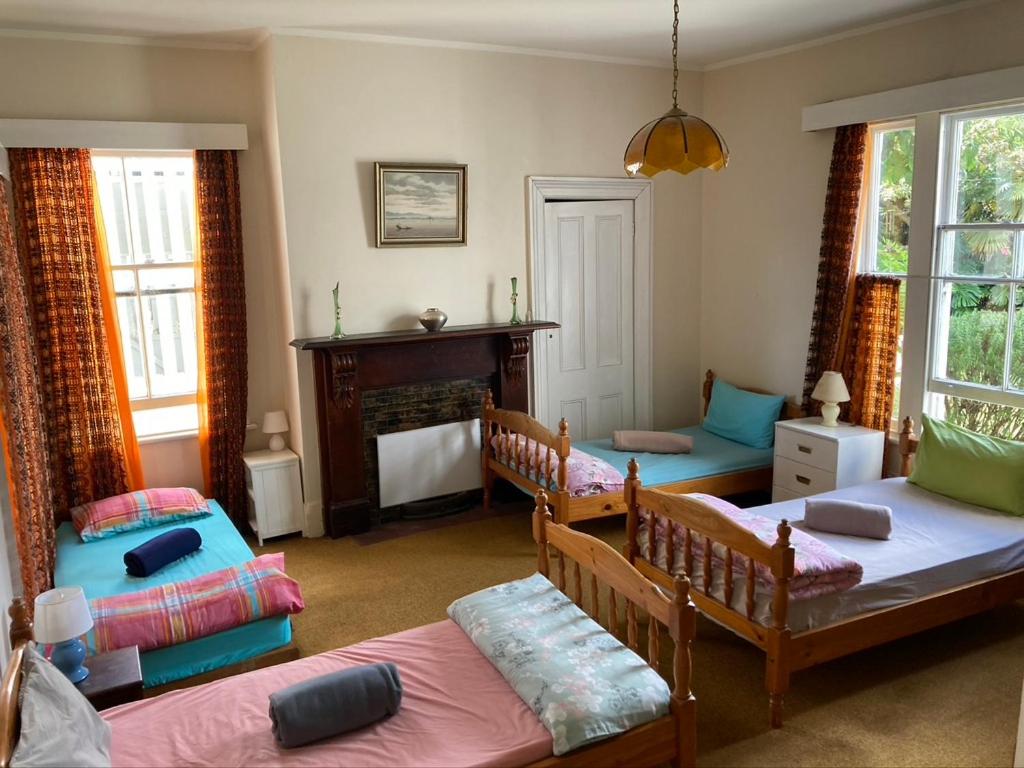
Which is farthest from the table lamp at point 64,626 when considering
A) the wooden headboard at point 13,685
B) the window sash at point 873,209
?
the window sash at point 873,209

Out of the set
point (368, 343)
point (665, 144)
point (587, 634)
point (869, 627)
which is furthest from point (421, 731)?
point (368, 343)

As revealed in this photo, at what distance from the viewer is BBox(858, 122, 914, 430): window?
Answer: 4.84 meters

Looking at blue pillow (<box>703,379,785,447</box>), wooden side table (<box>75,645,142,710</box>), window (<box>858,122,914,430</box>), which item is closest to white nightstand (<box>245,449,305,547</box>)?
wooden side table (<box>75,645,142,710</box>)

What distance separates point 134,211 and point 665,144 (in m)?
3.43

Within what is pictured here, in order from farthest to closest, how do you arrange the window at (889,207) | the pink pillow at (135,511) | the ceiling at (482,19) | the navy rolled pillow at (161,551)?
the window at (889,207) → the pink pillow at (135,511) → the ceiling at (482,19) → the navy rolled pillow at (161,551)

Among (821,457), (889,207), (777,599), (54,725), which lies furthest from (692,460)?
(54,725)

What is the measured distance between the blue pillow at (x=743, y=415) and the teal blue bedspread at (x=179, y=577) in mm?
3403

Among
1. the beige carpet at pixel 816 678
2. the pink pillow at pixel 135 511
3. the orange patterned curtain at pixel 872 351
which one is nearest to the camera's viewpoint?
the beige carpet at pixel 816 678

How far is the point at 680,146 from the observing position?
3281mm

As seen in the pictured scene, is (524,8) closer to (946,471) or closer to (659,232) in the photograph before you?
(659,232)

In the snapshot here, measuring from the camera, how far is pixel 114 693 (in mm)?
2783

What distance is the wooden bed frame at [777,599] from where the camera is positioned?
10.1 feet

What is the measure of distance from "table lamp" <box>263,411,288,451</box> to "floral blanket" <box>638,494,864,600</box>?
2.72 metres

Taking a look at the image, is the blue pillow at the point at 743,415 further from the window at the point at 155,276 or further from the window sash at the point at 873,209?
the window at the point at 155,276
